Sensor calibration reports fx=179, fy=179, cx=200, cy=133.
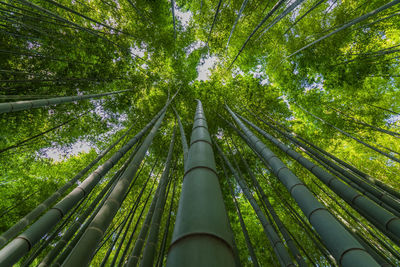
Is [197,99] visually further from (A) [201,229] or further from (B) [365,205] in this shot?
(A) [201,229]

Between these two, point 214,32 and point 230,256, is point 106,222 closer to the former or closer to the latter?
point 230,256

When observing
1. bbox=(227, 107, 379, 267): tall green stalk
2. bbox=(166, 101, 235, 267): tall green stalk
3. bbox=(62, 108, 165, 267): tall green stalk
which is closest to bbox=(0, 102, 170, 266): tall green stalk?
bbox=(62, 108, 165, 267): tall green stalk

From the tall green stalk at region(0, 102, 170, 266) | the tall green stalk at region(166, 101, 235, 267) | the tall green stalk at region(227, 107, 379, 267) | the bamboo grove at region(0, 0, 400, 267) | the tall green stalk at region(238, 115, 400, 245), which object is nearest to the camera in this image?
the tall green stalk at region(166, 101, 235, 267)

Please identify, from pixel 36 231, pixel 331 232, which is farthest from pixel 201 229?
pixel 36 231

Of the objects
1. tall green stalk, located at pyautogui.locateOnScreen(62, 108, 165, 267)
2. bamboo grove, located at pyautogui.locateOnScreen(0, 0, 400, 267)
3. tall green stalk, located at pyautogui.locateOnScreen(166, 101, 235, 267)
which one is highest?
bamboo grove, located at pyautogui.locateOnScreen(0, 0, 400, 267)

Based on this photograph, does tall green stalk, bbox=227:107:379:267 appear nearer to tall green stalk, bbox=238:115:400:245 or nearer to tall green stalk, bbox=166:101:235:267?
tall green stalk, bbox=238:115:400:245

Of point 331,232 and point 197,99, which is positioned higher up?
point 197,99

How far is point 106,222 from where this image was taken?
125 cm

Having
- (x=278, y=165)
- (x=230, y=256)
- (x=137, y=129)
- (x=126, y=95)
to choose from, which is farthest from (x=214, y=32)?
(x=230, y=256)

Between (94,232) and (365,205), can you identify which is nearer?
(94,232)

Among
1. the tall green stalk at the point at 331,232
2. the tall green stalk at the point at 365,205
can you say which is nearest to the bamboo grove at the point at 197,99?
the tall green stalk at the point at 365,205

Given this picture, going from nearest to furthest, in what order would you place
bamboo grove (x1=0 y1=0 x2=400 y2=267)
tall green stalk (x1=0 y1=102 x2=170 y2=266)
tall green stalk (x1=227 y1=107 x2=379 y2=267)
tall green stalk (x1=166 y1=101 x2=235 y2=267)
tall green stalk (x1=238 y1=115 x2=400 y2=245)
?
1. tall green stalk (x1=166 y1=101 x2=235 y2=267)
2. tall green stalk (x1=227 y1=107 x2=379 y2=267)
3. tall green stalk (x1=0 y1=102 x2=170 y2=266)
4. tall green stalk (x1=238 y1=115 x2=400 y2=245)
5. bamboo grove (x1=0 y1=0 x2=400 y2=267)

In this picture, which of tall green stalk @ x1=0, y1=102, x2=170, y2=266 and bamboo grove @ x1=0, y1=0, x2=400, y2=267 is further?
bamboo grove @ x1=0, y1=0, x2=400, y2=267

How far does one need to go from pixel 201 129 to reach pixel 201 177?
0.70 m
